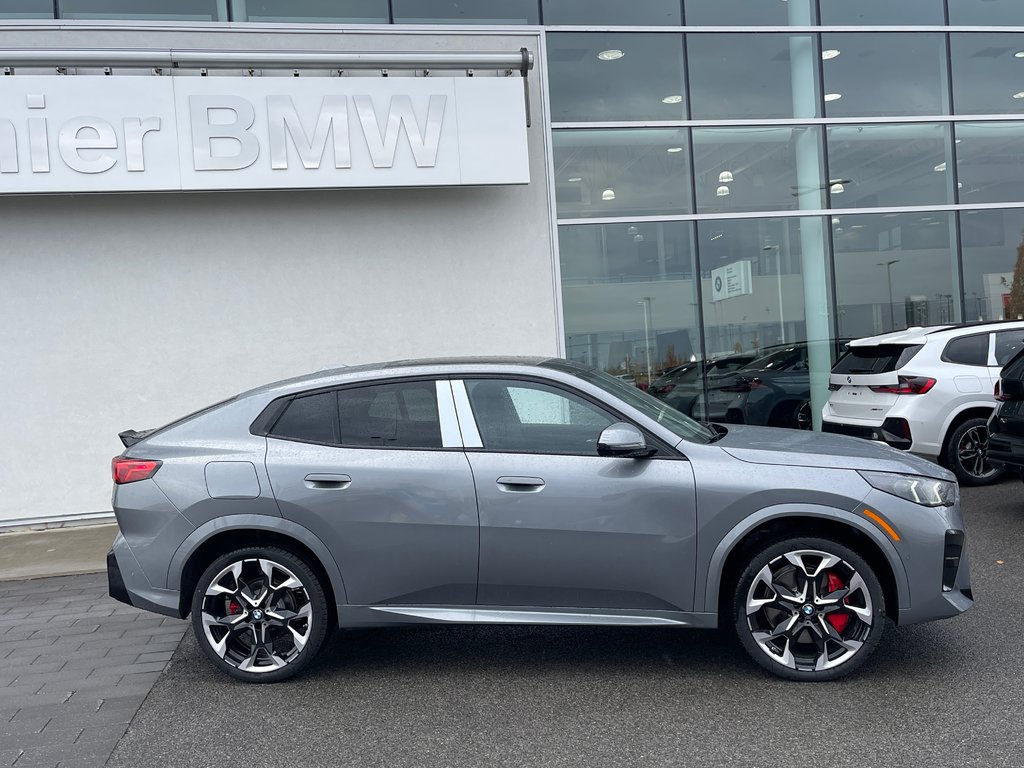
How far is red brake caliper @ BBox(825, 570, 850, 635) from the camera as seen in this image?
168 inches

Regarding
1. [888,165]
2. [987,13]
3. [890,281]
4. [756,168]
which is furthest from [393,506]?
[987,13]

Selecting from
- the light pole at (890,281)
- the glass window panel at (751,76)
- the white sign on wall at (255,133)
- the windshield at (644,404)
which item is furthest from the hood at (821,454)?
the glass window panel at (751,76)

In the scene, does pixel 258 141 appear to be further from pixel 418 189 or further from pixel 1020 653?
pixel 1020 653

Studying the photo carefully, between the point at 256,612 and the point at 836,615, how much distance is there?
9.29 ft

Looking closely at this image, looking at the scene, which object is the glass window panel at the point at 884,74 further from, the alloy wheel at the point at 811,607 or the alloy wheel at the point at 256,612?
the alloy wheel at the point at 256,612

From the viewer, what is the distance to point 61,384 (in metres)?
9.61

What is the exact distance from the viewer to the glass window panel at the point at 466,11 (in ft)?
35.2

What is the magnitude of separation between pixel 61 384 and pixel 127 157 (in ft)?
8.26

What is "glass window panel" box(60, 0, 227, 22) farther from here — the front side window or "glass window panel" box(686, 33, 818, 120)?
the front side window

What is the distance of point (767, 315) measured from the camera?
1129 centimetres

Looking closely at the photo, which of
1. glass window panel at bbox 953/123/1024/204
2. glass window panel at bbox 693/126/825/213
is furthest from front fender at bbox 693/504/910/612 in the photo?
glass window panel at bbox 953/123/1024/204

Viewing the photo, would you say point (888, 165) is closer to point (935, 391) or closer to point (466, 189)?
point (935, 391)

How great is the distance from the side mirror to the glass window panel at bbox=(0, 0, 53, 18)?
29.3 ft

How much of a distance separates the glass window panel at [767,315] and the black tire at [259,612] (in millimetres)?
7404
